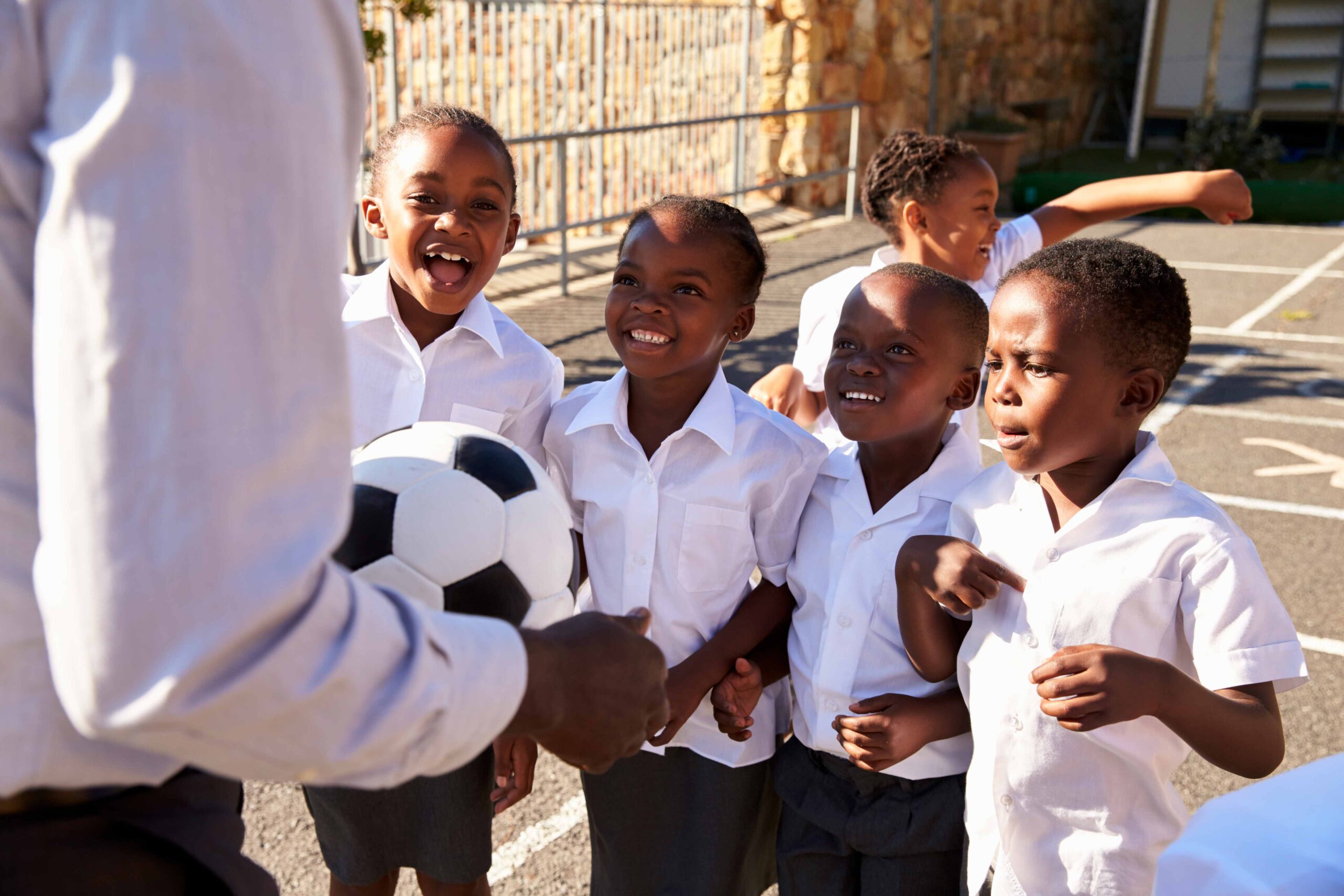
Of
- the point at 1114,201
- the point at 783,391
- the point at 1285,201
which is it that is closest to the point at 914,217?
the point at 1114,201

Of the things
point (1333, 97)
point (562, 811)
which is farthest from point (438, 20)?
point (1333, 97)

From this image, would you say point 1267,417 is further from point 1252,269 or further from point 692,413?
point 692,413

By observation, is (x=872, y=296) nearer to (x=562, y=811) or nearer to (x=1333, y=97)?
(x=562, y=811)

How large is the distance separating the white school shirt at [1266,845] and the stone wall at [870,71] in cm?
1124

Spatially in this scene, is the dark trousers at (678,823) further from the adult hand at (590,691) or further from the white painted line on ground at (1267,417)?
the white painted line on ground at (1267,417)

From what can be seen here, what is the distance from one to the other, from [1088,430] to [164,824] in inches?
58.5

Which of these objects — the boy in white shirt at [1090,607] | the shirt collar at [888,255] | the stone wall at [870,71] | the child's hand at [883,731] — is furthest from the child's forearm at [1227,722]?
the stone wall at [870,71]

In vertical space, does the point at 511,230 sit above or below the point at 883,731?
above

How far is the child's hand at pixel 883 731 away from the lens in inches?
78.8

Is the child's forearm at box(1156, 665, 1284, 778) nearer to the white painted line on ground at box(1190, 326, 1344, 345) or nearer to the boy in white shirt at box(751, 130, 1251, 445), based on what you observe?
the boy in white shirt at box(751, 130, 1251, 445)

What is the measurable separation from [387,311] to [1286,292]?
9.17 m

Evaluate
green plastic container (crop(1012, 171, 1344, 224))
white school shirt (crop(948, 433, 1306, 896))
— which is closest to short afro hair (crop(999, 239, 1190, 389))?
white school shirt (crop(948, 433, 1306, 896))

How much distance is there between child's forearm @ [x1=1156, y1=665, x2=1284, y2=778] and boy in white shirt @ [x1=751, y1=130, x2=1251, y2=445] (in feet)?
3.84

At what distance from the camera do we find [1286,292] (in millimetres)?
9562
